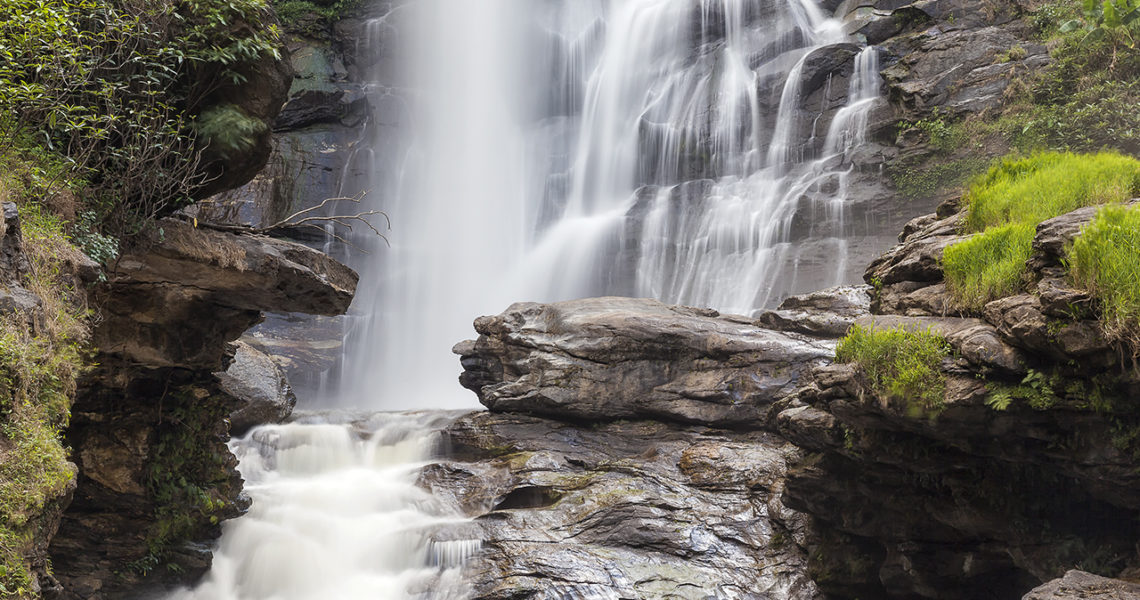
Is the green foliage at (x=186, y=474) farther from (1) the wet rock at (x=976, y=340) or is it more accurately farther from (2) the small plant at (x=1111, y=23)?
(2) the small plant at (x=1111, y=23)

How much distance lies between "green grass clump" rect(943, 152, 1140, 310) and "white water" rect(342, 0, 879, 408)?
9011mm

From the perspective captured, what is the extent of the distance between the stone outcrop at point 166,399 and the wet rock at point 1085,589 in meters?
6.76

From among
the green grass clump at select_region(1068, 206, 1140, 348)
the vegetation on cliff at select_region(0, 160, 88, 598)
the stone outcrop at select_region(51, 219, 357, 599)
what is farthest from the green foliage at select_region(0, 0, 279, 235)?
the green grass clump at select_region(1068, 206, 1140, 348)

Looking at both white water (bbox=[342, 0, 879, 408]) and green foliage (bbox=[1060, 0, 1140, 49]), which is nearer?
green foliage (bbox=[1060, 0, 1140, 49])

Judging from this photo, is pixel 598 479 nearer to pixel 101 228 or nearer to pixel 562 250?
pixel 101 228

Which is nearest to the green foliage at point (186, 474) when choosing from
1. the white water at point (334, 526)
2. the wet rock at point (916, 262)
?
the white water at point (334, 526)

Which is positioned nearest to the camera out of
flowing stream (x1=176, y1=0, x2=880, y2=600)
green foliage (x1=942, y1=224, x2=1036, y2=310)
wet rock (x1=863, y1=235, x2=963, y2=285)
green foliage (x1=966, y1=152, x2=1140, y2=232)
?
green foliage (x1=942, y1=224, x2=1036, y2=310)

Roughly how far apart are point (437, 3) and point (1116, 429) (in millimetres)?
29600

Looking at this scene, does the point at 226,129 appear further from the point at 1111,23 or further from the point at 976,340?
the point at 1111,23

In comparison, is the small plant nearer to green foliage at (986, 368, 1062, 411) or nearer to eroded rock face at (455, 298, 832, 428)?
eroded rock face at (455, 298, 832, 428)

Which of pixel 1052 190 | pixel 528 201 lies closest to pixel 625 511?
pixel 1052 190

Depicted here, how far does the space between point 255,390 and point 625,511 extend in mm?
7049

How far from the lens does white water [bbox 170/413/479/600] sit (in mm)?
9016

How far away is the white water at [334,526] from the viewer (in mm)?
9016
